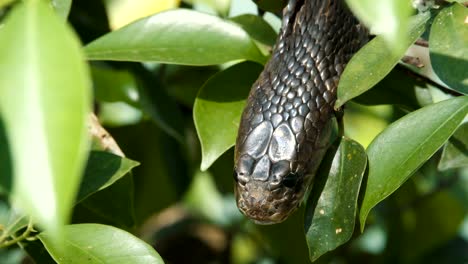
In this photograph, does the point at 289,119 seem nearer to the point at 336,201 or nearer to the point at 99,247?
the point at 336,201

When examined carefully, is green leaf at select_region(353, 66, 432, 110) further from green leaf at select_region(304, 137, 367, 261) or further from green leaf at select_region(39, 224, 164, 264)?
green leaf at select_region(39, 224, 164, 264)

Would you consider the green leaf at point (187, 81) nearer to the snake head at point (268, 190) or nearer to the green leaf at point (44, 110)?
the snake head at point (268, 190)

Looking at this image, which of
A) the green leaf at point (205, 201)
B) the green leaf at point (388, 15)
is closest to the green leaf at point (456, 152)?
the green leaf at point (388, 15)

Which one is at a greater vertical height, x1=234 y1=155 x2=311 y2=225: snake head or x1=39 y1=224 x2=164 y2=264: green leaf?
x1=39 y1=224 x2=164 y2=264: green leaf

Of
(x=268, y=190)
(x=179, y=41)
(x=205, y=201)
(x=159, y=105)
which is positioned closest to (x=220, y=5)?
(x=159, y=105)

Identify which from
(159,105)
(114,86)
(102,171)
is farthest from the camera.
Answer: (114,86)

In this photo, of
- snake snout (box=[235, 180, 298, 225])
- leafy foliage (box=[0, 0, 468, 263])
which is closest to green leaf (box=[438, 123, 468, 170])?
leafy foliage (box=[0, 0, 468, 263])
